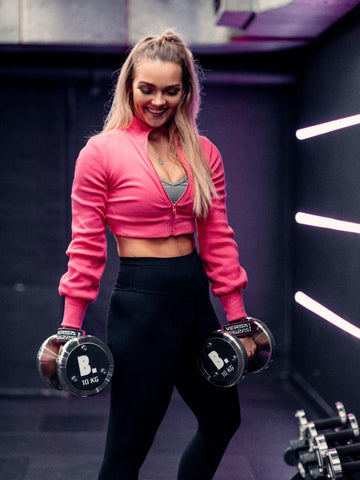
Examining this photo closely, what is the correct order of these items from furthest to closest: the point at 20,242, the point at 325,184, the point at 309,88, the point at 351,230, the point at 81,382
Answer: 1. the point at 20,242
2. the point at 309,88
3. the point at 325,184
4. the point at 351,230
5. the point at 81,382

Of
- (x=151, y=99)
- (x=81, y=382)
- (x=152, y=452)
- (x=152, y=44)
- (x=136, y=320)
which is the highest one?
(x=152, y=44)

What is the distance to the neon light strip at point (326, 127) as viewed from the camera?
2.61m

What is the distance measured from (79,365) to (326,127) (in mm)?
2086

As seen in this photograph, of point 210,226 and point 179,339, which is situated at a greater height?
point 210,226

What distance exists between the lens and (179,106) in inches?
65.4

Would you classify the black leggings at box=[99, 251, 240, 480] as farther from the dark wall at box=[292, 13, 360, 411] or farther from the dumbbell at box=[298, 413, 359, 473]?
the dark wall at box=[292, 13, 360, 411]

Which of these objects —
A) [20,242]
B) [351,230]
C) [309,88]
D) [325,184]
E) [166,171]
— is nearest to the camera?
[166,171]

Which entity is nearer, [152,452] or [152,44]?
[152,44]

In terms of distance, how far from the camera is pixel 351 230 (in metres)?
2.62

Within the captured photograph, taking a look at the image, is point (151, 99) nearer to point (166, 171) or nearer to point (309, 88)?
point (166, 171)

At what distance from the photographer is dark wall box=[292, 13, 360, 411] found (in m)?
2.63

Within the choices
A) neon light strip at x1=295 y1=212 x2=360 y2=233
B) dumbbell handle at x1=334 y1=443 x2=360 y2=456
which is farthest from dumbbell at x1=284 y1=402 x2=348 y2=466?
neon light strip at x1=295 y1=212 x2=360 y2=233

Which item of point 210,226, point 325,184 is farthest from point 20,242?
point 210,226

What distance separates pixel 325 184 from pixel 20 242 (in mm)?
1916
